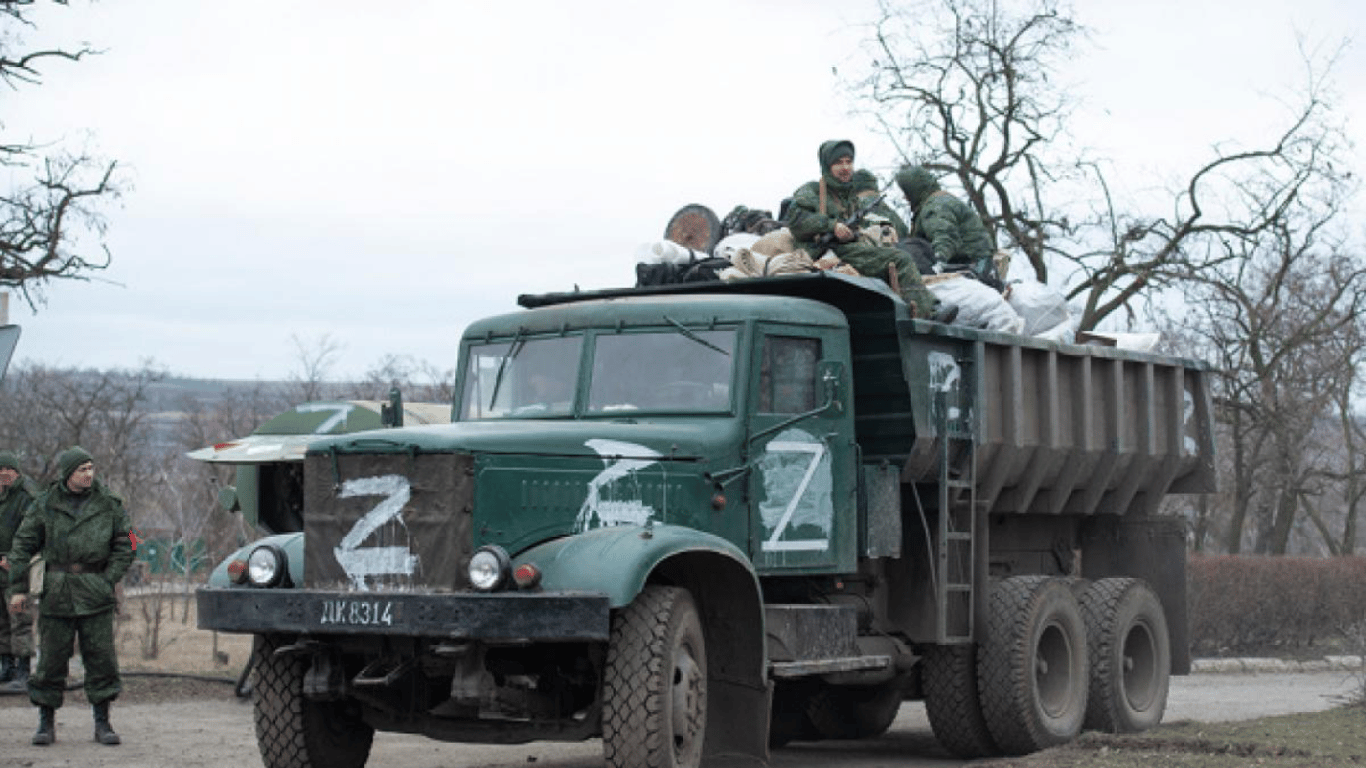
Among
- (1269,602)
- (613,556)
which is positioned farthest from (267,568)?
(1269,602)

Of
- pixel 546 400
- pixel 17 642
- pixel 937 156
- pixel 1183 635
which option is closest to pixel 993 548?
pixel 1183 635

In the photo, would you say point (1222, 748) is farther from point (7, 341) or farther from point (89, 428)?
point (89, 428)

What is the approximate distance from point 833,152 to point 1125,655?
3.87 metres

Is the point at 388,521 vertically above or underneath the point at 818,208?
underneath

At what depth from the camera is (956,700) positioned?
11.6 m

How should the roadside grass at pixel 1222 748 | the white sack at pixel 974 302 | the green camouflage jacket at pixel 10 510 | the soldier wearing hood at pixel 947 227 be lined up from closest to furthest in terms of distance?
1. the roadside grass at pixel 1222 748
2. the white sack at pixel 974 302
3. the soldier wearing hood at pixel 947 227
4. the green camouflage jacket at pixel 10 510

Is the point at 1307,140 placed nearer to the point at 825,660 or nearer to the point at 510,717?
the point at 825,660

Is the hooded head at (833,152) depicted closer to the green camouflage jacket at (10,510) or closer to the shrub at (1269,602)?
the green camouflage jacket at (10,510)

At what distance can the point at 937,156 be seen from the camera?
23531 mm

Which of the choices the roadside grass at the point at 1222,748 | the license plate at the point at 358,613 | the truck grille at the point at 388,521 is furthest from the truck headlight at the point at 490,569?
the roadside grass at the point at 1222,748

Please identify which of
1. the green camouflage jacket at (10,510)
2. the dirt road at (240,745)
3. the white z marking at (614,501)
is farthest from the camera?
the green camouflage jacket at (10,510)

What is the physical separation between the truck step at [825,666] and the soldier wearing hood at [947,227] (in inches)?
116

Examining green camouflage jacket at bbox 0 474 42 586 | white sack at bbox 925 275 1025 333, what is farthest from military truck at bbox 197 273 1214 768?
green camouflage jacket at bbox 0 474 42 586

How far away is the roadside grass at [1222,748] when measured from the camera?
32.3 ft
